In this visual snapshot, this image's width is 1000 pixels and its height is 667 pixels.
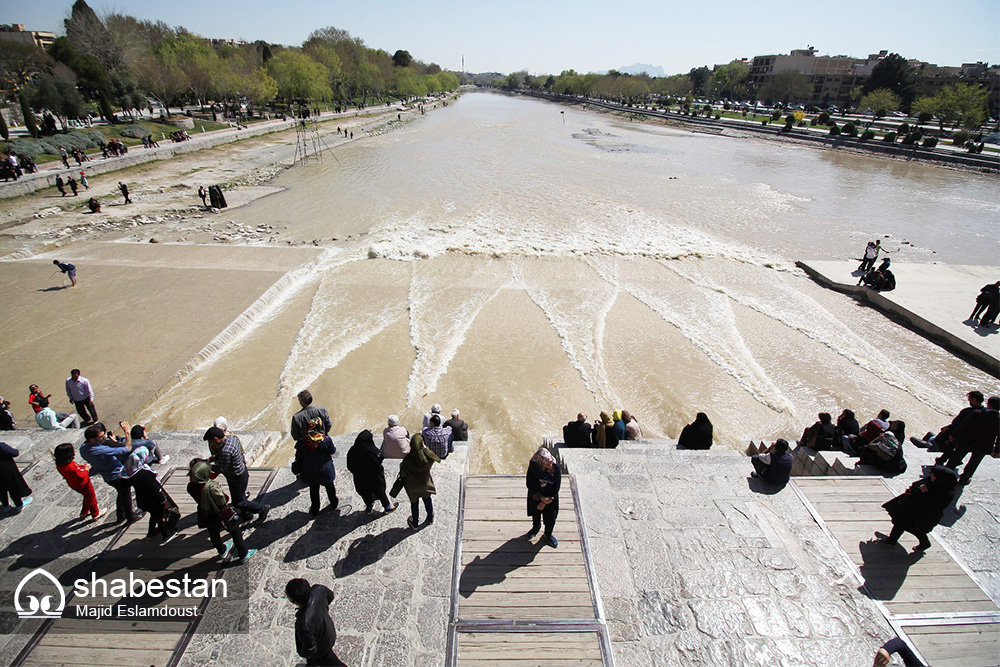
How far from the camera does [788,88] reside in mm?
100062

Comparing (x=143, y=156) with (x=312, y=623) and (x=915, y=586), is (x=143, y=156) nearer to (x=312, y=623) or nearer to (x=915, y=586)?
(x=312, y=623)

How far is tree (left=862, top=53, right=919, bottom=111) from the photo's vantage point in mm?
81938

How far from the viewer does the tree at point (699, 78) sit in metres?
147

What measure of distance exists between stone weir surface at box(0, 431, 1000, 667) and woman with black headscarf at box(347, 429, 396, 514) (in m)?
0.47

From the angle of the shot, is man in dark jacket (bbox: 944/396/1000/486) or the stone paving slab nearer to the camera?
the stone paving slab

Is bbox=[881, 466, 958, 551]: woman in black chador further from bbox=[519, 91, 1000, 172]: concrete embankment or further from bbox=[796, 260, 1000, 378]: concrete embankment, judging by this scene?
bbox=[519, 91, 1000, 172]: concrete embankment

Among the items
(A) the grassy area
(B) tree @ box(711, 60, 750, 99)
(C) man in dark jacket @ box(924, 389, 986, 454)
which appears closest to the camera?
(C) man in dark jacket @ box(924, 389, 986, 454)

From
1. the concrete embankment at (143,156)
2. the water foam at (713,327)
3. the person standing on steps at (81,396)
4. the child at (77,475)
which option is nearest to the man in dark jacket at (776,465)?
the water foam at (713,327)

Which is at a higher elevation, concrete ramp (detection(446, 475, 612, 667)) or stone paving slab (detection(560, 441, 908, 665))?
concrete ramp (detection(446, 475, 612, 667))

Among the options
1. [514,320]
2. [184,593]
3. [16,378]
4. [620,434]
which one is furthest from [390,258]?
[184,593]

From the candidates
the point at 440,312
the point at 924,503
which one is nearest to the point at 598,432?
the point at 924,503

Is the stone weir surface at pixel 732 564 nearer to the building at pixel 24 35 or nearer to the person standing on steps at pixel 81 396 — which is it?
the person standing on steps at pixel 81 396

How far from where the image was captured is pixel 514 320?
14.4 m

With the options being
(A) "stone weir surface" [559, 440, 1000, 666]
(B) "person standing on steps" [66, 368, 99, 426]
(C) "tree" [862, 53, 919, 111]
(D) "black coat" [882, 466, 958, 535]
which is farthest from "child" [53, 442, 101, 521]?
(C) "tree" [862, 53, 919, 111]
